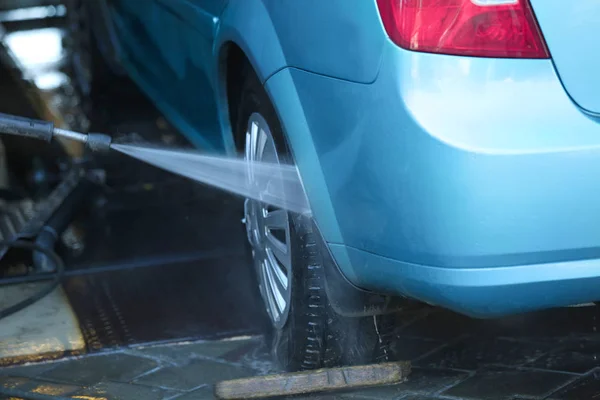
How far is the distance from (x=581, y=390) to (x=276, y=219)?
3.38ft

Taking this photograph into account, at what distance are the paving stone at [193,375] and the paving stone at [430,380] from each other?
0.53 metres

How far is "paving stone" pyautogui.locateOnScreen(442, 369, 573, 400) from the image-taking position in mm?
2676

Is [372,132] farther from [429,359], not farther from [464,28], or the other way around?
[429,359]

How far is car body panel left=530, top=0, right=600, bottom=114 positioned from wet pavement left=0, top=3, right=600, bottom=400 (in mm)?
1077

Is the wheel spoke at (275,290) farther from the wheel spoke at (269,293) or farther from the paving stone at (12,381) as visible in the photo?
the paving stone at (12,381)

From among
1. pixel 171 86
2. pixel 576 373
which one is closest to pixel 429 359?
pixel 576 373

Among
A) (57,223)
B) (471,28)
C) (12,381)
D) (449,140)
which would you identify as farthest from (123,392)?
(57,223)

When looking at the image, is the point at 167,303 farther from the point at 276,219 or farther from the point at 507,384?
the point at 507,384

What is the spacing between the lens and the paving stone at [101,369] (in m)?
3.01

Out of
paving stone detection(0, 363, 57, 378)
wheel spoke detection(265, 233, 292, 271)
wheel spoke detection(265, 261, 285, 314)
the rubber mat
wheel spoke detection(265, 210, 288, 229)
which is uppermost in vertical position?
wheel spoke detection(265, 210, 288, 229)

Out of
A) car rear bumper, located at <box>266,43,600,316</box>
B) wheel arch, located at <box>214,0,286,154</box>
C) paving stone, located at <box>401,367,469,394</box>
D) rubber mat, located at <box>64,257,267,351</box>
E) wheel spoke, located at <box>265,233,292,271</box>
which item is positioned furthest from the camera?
rubber mat, located at <box>64,257,267,351</box>

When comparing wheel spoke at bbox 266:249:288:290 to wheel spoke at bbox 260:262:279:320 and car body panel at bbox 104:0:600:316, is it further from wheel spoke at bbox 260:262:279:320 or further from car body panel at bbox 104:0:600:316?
car body panel at bbox 104:0:600:316

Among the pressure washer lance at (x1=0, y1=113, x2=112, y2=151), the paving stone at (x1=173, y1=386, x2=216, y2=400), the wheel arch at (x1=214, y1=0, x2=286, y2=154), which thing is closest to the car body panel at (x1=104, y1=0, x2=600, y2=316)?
the wheel arch at (x1=214, y1=0, x2=286, y2=154)

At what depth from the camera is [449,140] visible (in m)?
1.88
